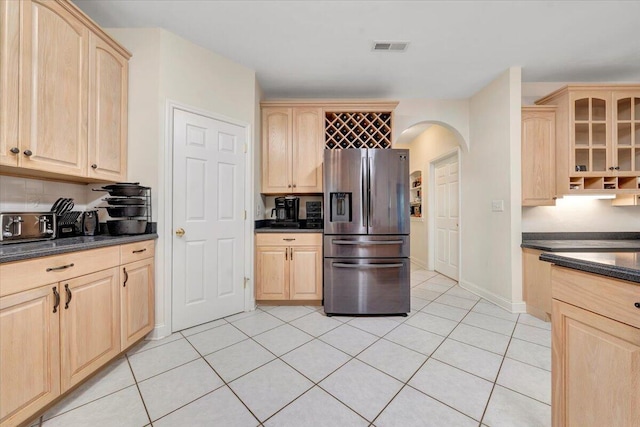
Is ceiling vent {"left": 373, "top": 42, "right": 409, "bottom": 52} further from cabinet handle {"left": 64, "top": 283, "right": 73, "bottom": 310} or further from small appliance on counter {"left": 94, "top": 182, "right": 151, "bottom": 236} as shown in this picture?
cabinet handle {"left": 64, "top": 283, "right": 73, "bottom": 310}

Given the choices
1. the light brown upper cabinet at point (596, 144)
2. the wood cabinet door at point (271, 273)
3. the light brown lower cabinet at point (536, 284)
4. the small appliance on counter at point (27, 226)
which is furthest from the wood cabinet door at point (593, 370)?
the small appliance on counter at point (27, 226)

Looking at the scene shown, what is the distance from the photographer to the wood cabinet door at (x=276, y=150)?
9.83 ft

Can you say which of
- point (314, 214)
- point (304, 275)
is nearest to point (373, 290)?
point (304, 275)

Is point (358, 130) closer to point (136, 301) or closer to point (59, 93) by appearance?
point (59, 93)

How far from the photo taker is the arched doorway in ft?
12.1

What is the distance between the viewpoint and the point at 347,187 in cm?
251

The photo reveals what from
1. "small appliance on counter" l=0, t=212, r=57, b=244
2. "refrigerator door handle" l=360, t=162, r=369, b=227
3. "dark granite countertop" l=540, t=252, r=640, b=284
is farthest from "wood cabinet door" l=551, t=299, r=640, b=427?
"small appliance on counter" l=0, t=212, r=57, b=244

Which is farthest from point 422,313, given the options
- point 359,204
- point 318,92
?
point 318,92

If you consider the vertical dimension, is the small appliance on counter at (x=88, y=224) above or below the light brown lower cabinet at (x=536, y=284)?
above

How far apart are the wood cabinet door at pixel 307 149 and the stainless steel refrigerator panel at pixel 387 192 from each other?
76cm

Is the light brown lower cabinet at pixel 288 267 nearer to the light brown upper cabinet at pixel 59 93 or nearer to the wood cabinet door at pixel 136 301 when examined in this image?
the wood cabinet door at pixel 136 301

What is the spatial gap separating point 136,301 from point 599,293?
2.60 meters

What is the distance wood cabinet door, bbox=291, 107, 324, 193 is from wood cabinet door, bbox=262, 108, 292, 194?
0.08 meters

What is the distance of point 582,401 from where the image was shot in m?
0.90
